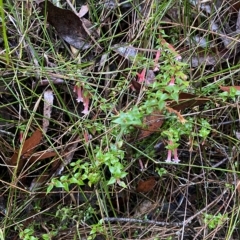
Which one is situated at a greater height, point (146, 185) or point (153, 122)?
point (153, 122)

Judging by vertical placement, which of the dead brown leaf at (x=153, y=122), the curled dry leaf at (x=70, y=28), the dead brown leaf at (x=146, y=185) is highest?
the curled dry leaf at (x=70, y=28)

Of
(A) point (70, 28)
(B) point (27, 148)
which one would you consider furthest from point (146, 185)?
(A) point (70, 28)

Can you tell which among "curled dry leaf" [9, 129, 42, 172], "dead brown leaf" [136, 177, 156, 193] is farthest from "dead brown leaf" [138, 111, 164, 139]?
"curled dry leaf" [9, 129, 42, 172]

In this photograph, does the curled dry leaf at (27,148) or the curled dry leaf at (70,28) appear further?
the curled dry leaf at (70,28)

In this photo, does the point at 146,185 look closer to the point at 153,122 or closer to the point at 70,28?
the point at 153,122

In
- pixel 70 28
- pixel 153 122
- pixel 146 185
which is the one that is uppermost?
pixel 70 28

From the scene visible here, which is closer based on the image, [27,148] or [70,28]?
[27,148]

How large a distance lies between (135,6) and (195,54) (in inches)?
9.1

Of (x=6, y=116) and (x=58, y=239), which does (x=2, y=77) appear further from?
(x=58, y=239)

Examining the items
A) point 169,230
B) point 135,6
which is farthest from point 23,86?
point 169,230

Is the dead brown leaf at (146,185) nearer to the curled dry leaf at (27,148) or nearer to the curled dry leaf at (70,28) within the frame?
the curled dry leaf at (27,148)

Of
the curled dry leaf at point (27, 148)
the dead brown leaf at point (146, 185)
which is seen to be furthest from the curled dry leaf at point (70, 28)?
the dead brown leaf at point (146, 185)

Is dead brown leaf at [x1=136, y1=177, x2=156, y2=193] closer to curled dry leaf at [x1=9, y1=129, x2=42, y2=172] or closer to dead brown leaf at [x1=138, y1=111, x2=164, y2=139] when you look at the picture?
dead brown leaf at [x1=138, y1=111, x2=164, y2=139]

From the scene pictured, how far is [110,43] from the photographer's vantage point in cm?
139
